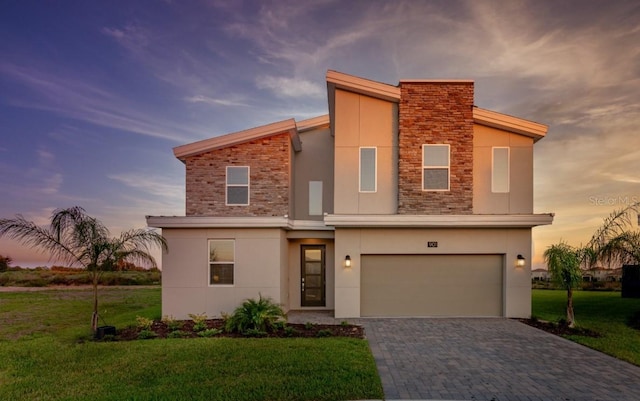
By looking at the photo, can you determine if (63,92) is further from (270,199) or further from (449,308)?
(449,308)

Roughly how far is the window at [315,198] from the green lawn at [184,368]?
6.13m

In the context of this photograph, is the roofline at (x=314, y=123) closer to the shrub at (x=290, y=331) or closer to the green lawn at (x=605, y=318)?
the shrub at (x=290, y=331)

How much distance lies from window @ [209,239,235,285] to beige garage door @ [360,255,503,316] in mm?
4283

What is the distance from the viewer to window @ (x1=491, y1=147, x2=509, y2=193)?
484 inches

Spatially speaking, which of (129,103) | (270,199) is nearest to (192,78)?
(129,103)

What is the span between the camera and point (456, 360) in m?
7.29

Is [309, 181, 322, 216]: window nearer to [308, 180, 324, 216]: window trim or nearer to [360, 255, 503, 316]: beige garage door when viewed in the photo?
[308, 180, 324, 216]: window trim

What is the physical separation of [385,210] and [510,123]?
4947mm

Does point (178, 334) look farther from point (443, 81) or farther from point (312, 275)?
point (443, 81)

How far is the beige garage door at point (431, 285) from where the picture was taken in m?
12.2

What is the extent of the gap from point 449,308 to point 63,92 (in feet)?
48.9

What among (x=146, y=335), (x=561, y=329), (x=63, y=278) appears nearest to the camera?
(x=146, y=335)

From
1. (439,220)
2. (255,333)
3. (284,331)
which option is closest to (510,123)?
A: (439,220)

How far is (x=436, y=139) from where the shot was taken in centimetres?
1195
